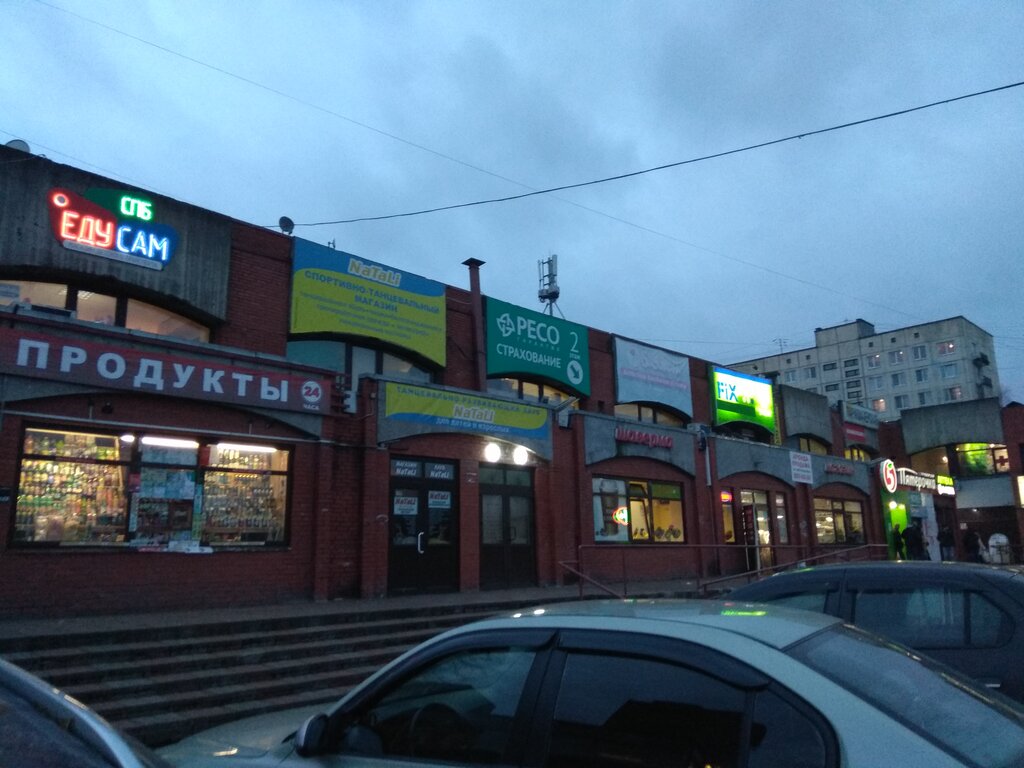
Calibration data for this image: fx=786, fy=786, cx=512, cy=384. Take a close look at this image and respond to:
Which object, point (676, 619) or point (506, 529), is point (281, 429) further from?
point (676, 619)

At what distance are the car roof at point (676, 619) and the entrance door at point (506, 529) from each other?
1389cm

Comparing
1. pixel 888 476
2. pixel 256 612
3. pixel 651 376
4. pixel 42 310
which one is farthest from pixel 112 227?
pixel 888 476

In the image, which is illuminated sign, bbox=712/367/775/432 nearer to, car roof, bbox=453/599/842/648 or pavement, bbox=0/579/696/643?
pavement, bbox=0/579/696/643

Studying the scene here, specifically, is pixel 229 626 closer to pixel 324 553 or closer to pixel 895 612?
pixel 324 553

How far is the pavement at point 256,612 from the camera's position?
1004cm

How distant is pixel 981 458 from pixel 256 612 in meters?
37.1

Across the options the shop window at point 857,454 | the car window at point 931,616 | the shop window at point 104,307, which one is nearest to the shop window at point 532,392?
the shop window at point 104,307

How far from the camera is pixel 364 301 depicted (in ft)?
55.2

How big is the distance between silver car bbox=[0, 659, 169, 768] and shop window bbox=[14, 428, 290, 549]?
1073 centimetres

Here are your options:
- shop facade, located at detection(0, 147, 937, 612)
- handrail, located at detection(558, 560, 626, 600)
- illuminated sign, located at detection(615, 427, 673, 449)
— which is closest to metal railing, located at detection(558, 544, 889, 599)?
handrail, located at detection(558, 560, 626, 600)

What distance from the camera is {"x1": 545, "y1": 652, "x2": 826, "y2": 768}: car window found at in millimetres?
2430

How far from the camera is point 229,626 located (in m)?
10.7

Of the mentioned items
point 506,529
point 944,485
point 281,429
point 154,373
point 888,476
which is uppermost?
point 154,373

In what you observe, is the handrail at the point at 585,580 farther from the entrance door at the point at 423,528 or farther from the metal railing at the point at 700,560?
the entrance door at the point at 423,528
